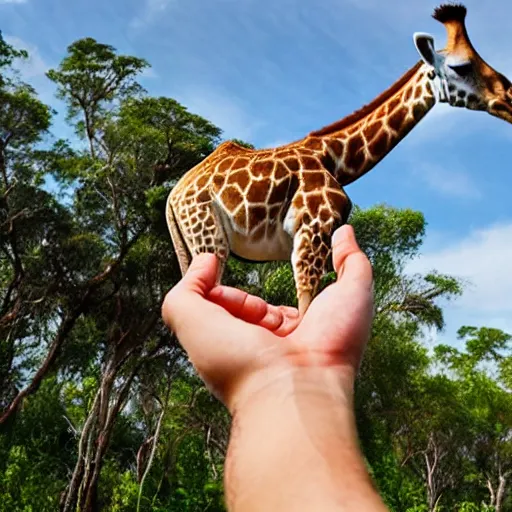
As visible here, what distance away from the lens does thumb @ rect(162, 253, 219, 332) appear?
1016 millimetres

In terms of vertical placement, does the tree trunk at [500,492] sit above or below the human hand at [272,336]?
above

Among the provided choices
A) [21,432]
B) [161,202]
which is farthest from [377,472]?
[21,432]

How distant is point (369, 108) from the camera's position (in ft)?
11.1

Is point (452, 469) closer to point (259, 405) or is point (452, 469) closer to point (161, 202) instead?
point (161, 202)

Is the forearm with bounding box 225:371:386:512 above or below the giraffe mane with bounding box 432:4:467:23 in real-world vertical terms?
below

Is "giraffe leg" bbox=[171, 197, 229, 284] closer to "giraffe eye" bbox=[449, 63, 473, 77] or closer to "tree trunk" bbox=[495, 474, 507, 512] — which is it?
"giraffe eye" bbox=[449, 63, 473, 77]

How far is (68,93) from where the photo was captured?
945 centimetres

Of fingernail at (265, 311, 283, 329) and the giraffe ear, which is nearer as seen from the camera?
fingernail at (265, 311, 283, 329)

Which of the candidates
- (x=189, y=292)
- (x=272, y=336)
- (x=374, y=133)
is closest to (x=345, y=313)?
(x=272, y=336)

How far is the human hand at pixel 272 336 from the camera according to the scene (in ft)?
2.79

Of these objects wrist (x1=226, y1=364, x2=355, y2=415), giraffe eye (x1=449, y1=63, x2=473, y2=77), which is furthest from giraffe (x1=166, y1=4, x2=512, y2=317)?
wrist (x1=226, y1=364, x2=355, y2=415)

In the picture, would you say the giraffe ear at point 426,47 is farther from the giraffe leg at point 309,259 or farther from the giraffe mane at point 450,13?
the giraffe leg at point 309,259

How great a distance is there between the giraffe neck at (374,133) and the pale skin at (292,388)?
205cm

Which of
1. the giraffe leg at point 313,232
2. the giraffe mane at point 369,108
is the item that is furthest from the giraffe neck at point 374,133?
the giraffe leg at point 313,232
